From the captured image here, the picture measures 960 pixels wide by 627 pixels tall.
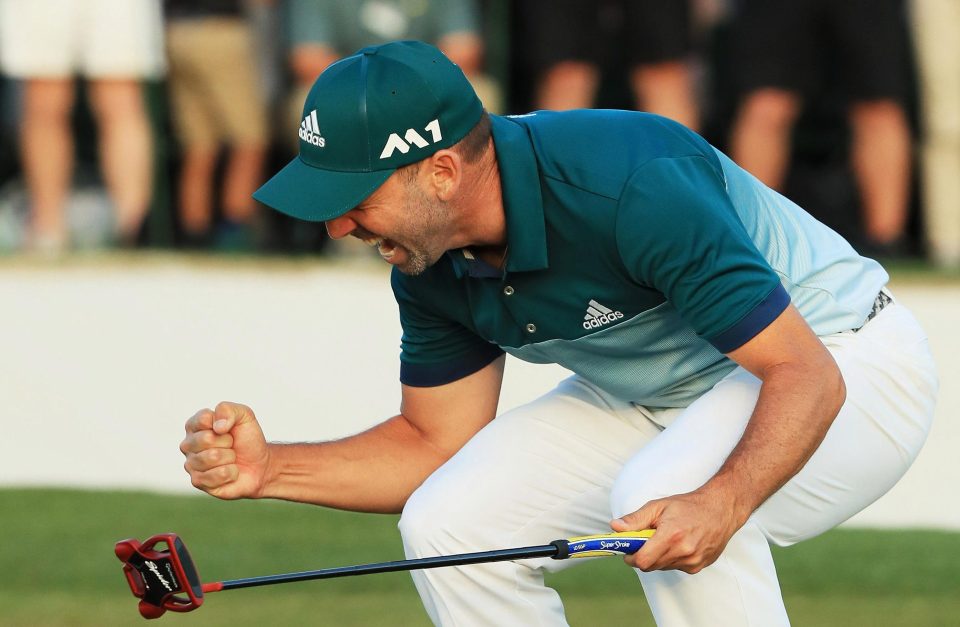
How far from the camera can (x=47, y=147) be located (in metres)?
9.67

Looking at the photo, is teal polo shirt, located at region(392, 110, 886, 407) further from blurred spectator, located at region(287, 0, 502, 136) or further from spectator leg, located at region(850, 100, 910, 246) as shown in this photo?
blurred spectator, located at region(287, 0, 502, 136)

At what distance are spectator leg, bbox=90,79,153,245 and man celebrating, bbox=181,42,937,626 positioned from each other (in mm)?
5887

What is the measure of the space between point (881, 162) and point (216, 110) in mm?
3779

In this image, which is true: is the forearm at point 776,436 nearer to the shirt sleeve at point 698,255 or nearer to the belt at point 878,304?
the shirt sleeve at point 698,255

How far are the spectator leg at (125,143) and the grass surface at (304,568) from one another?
12.2 feet

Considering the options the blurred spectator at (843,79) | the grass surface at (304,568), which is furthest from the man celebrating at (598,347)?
the blurred spectator at (843,79)

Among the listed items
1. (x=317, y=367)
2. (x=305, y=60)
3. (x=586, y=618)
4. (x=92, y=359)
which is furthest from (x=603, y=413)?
(x=305, y=60)

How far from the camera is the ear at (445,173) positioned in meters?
3.75

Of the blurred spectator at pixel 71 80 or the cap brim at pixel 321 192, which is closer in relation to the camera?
the cap brim at pixel 321 192

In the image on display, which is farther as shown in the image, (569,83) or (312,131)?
(569,83)

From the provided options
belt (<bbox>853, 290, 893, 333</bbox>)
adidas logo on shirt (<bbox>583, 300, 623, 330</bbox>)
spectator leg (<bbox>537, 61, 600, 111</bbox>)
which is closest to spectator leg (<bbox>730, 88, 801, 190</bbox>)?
spectator leg (<bbox>537, 61, 600, 111</bbox>)

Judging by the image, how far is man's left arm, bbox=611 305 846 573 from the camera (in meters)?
3.40

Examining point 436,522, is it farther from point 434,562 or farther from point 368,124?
point 368,124

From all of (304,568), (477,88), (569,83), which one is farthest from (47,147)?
(304,568)
